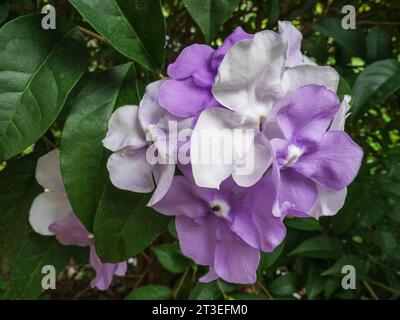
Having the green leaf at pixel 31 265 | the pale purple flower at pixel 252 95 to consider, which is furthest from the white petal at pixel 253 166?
the green leaf at pixel 31 265

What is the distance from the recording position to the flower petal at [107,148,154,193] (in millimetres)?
547

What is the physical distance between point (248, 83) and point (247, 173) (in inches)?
3.8

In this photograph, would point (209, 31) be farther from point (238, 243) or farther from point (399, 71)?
point (399, 71)

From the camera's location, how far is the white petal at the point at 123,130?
55 centimetres

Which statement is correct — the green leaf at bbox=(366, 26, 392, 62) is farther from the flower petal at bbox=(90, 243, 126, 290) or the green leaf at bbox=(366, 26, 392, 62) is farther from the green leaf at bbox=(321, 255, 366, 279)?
the flower petal at bbox=(90, 243, 126, 290)

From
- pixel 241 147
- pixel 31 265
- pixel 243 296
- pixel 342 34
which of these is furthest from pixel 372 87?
pixel 31 265

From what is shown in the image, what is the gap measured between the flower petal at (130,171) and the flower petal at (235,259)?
11 centimetres

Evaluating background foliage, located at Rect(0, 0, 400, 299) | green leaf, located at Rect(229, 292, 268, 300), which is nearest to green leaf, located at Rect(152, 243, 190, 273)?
background foliage, located at Rect(0, 0, 400, 299)

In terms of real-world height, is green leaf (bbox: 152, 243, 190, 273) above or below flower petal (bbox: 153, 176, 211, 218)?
below

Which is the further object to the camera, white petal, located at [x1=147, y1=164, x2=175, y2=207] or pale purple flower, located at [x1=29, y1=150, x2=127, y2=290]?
pale purple flower, located at [x1=29, y1=150, x2=127, y2=290]

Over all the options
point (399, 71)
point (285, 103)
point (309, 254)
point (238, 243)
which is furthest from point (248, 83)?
point (309, 254)

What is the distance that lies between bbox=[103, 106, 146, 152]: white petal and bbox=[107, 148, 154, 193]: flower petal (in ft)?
0.04

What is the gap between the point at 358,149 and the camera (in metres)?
0.52

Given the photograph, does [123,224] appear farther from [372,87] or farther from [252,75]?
[372,87]
